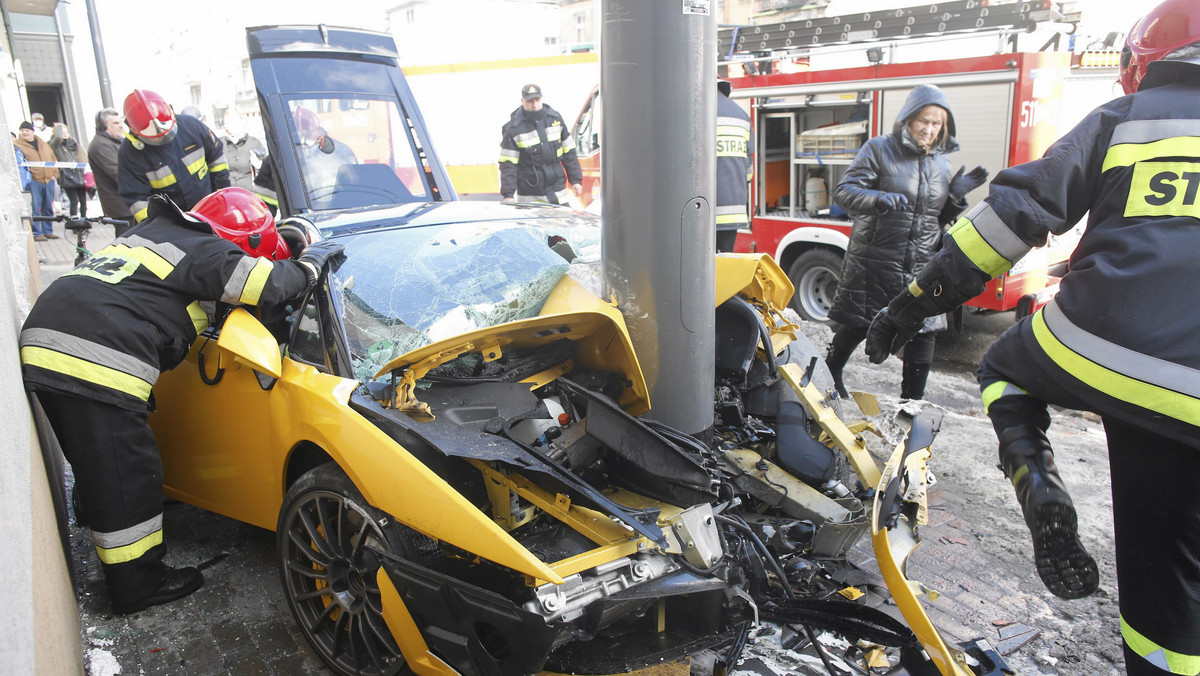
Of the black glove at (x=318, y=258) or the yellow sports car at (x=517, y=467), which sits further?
the black glove at (x=318, y=258)

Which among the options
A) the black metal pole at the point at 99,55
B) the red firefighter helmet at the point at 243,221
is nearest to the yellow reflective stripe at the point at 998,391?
the red firefighter helmet at the point at 243,221

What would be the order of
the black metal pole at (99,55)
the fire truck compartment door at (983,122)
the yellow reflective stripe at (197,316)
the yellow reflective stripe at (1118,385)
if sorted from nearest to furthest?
the yellow reflective stripe at (1118,385) < the yellow reflective stripe at (197,316) < the fire truck compartment door at (983,122) < the black metal pole at (99,55)

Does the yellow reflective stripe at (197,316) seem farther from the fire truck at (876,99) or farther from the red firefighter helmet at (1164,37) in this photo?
the fire truck at (876,99)

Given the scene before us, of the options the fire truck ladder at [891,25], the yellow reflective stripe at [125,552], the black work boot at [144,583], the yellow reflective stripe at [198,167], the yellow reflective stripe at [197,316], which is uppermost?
the fire truck ladder at [891,25]

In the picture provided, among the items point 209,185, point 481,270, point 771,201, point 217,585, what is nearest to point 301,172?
point 209,185

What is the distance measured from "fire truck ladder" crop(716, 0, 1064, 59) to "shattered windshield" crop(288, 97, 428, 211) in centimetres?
290

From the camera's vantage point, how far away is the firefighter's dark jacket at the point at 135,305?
8.98 ft

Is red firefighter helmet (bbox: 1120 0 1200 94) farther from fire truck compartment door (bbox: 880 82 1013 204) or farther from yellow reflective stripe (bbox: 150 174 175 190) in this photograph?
yellow reflective stripe (bbox: 150 174 175 190)

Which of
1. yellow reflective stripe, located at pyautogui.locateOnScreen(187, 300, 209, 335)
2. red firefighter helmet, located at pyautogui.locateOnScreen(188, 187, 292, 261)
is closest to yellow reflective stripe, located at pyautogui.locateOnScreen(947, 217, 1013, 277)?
red firefighter helmet, located at pyautogui.locateOnScreen(188, 187, 292, 261)

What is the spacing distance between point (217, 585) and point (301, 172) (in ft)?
8.14

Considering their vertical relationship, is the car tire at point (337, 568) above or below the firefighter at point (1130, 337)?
below

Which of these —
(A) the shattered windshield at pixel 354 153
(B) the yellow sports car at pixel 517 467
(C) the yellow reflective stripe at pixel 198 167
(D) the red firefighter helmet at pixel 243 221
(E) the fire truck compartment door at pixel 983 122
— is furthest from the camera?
(E) the fire truck compartment door at pixel 983 122

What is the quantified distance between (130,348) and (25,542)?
1.27 meters

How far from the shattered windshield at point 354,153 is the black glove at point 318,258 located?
54.3 inches
